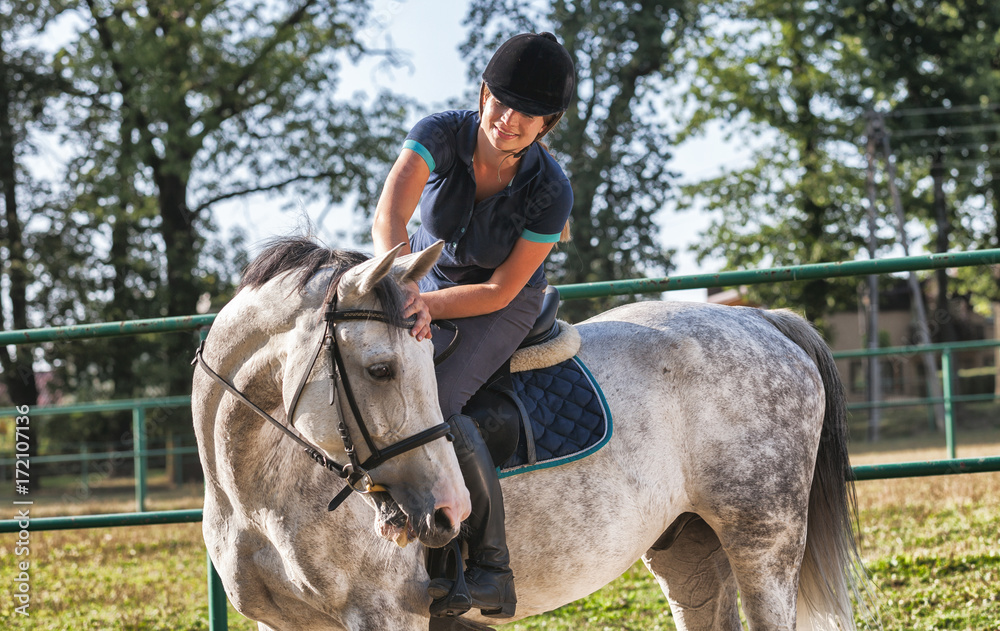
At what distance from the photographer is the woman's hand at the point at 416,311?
191 centimetres

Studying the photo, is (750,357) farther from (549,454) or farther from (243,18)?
(243,18)

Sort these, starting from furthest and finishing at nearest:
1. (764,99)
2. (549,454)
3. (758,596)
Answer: (764,99)
(758,596)
(549,454)

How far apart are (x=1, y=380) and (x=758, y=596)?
64.4 feet

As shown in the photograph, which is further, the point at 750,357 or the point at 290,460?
the point at 750,357

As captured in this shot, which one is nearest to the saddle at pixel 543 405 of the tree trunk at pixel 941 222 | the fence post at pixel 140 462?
the fence post at pixel 140 462

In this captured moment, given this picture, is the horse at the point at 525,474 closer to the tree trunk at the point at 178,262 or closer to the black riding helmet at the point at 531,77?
the black riding helmet at the point at 531,77

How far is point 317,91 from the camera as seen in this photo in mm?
19016

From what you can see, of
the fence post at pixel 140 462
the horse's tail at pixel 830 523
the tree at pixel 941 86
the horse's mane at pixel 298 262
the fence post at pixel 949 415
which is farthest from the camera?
the tree at pixel 941 86

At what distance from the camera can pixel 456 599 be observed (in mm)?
2055

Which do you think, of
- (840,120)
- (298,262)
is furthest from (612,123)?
(298,262)

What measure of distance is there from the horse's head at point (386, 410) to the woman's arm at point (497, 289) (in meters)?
0.31

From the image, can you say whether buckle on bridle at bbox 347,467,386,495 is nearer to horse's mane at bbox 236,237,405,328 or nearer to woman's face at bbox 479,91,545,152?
horse's mane at bbox 236,237,405,328

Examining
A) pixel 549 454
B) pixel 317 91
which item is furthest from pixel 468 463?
pixel 317 91

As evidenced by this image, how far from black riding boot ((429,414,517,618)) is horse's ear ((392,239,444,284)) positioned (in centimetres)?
42
